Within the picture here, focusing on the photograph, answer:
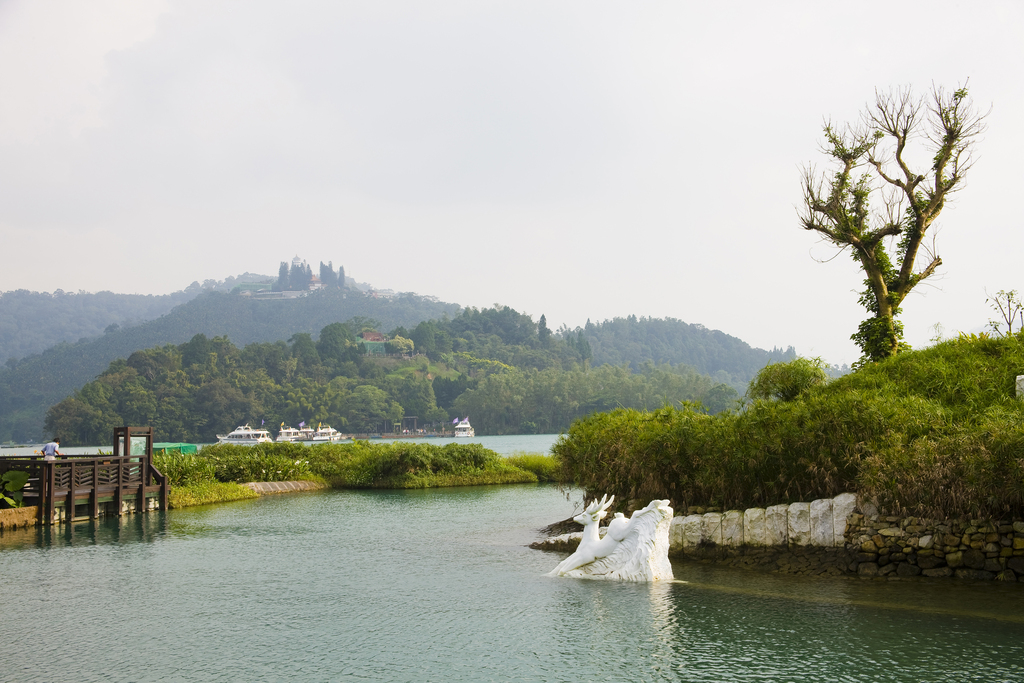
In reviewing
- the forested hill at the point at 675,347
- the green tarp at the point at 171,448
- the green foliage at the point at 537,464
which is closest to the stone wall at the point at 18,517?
the green tarp at the point at 171,448

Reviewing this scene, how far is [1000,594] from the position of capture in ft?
25.7

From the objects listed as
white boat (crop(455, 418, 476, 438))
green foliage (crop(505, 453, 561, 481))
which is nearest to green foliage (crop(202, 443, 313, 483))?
green foliage (crop(505, 453, 561, 481))

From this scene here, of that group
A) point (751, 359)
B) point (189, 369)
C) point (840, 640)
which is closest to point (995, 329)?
point (840, 640)

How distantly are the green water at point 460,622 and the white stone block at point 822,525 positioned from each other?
27.9 inches

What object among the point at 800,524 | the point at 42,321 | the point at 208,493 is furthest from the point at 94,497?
the point at 42,321

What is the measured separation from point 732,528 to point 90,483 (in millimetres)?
13745

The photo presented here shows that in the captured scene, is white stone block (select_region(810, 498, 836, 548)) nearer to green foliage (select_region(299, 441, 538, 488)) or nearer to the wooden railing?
the wooden railing

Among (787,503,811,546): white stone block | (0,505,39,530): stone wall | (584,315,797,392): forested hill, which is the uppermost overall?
(584,315,797,392): forested hill

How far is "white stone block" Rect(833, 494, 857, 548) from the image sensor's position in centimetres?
930

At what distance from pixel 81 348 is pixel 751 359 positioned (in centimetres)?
13051

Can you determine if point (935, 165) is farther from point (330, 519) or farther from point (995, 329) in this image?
point (330, 519)

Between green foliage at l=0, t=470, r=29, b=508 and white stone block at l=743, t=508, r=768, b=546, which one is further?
green foliage at l=0, t=470, r=29, b=508

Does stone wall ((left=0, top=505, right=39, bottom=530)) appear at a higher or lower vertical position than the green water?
higher

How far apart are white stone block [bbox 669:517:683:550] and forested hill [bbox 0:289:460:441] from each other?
368ft
